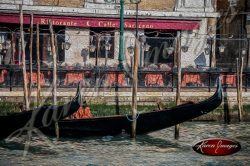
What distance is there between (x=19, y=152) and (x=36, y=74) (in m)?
4.06

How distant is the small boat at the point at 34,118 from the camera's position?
13797 millimetres

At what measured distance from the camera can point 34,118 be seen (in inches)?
546

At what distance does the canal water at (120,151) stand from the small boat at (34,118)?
0.38m

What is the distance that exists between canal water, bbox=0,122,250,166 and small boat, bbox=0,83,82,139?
1.26ft

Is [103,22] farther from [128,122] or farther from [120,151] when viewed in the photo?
[120,151]

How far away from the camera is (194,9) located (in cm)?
2295

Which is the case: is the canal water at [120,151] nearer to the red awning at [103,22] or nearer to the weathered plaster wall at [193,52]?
the weathered plaster wall at [193,52]

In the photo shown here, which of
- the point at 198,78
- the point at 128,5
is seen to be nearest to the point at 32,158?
the point at 198,78

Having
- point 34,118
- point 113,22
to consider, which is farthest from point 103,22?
point 34,118

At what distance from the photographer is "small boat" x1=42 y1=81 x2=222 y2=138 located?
14.7 metres

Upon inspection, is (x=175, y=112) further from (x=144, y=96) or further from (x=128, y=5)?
(x=128, y=5)

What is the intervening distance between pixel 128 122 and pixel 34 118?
2506 mm

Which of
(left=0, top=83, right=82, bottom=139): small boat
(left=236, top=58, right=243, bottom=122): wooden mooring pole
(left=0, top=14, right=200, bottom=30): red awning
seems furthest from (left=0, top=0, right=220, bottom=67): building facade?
(left=0, top=83, right=82, bottom=139): small boat

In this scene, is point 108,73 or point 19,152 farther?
point 108,73
